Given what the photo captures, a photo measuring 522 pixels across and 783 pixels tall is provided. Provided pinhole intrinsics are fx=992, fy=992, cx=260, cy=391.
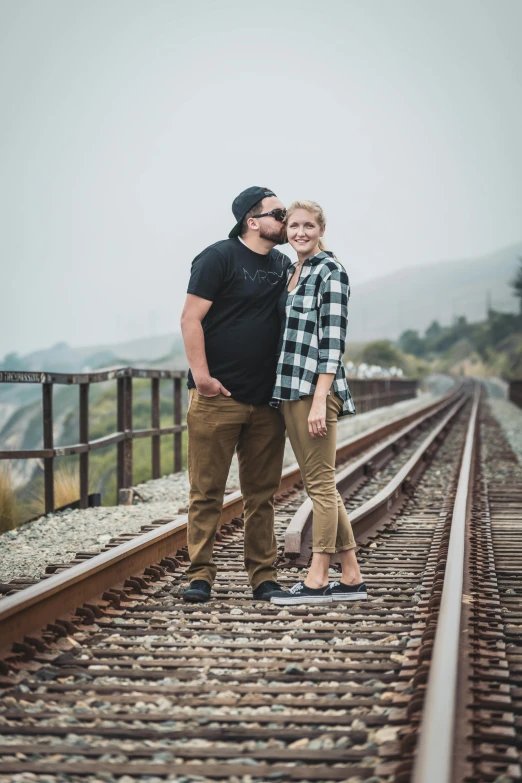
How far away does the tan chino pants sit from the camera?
441 centimetres

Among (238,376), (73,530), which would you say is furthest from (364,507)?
(238,376)

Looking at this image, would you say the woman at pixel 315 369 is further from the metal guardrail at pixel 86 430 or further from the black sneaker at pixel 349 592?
the metal guardrail at pixel 86 430

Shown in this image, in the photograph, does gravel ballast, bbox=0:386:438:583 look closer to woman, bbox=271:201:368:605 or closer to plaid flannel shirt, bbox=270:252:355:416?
woman, bbox=271:201:368:605

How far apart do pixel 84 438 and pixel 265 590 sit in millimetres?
4054

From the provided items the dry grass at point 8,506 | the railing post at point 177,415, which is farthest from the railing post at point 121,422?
the railing post at point 177,415

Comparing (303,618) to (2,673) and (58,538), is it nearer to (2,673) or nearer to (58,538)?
(2,673)

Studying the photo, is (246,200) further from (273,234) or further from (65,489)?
(65,489)

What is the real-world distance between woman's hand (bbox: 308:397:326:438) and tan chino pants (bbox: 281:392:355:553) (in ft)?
0.38

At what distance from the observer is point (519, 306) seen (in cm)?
11325

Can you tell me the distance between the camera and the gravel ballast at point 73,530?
5812 millimetres

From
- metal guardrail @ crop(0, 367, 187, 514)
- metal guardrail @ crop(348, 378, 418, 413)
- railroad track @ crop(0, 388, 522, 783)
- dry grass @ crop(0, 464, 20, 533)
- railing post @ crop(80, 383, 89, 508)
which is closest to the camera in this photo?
railroad track @ crop(0, 388, 522, 783)

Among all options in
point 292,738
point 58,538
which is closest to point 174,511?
point 58,538

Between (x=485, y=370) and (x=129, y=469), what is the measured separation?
94.5 meters

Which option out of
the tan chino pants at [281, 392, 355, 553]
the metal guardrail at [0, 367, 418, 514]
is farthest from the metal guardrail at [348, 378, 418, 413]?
the tan chino pants at [281, 392, 355, 553]
